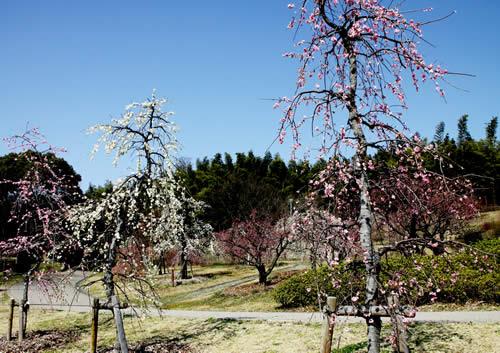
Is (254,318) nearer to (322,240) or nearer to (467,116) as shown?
(322,240)

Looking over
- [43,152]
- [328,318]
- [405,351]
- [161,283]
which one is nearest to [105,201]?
[43,152]

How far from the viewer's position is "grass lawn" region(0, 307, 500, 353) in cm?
868

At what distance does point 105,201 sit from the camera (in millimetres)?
10789

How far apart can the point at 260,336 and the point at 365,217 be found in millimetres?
6134

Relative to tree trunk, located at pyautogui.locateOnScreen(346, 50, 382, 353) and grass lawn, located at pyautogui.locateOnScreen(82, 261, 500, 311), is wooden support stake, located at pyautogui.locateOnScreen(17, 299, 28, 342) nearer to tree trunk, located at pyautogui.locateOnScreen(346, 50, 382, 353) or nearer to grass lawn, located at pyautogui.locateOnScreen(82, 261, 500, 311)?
grass lawn, located at pyautogui.locateOnScreen(82, 261, 500, 311)

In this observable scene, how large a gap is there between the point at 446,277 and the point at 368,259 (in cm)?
930

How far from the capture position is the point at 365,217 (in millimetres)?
5746

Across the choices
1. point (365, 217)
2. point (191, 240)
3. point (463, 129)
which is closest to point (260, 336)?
point (365, 217)

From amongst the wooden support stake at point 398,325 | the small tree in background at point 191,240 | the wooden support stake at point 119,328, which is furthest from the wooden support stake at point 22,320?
the small tree in background at point 191,240

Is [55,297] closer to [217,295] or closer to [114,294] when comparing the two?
[114,294]

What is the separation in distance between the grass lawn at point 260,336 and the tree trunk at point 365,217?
1688 mm

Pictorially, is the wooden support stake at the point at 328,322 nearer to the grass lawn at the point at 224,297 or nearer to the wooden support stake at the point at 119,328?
the wooden support stake at the point at 119,328

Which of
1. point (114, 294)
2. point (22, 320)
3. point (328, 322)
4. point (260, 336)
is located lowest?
point (260, 336)

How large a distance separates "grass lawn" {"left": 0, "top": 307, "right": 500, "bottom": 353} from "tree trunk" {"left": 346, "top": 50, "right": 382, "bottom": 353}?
1.69m
